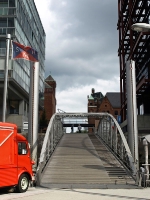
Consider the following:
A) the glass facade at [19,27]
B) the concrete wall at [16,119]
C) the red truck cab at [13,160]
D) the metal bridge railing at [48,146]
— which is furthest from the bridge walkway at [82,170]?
the concrete wall at [16,119]

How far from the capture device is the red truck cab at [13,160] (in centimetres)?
1288

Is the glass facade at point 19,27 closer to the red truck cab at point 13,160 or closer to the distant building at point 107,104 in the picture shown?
the red truck cab at point 13,160

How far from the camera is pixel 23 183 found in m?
14.0

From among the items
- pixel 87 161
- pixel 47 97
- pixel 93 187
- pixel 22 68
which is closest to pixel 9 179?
pixel 93 187

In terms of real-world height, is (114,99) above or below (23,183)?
above

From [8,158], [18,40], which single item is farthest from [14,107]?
[8,158]

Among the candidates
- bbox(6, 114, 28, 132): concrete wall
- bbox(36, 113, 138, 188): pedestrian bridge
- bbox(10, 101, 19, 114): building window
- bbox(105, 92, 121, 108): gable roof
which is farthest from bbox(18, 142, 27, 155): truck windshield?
bbox(105, 92, 121, 108): gable roof

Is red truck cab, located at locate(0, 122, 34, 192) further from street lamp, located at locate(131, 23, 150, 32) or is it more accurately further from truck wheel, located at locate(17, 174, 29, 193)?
street lamp, located at locate(131, 23, 150, 32)

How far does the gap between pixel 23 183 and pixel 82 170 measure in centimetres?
569

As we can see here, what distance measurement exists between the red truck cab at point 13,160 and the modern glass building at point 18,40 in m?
24.1

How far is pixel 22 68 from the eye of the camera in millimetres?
42531

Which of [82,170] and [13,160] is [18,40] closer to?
[82,170]

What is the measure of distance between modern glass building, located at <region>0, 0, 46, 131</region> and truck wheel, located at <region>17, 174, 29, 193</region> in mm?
24491

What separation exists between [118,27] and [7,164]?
48719mm
